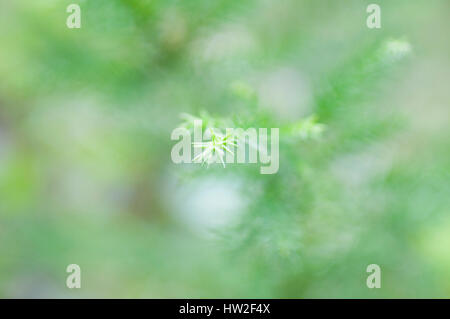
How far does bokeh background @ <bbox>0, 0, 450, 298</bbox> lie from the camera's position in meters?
0.84

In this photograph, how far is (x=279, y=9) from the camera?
143cm

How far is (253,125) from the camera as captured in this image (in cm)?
68

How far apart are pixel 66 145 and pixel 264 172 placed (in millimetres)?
1140

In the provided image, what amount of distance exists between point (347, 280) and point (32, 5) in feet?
2.88

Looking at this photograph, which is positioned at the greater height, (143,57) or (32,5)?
(32,5)

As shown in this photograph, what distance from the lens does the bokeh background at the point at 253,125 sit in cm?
84

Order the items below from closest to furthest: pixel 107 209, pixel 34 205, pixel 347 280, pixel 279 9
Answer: pixel 347 280 < pixel 279 9 < pixel 34 205 < pixel 107 209

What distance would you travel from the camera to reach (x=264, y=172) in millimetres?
828

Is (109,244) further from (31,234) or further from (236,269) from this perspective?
(236,269)

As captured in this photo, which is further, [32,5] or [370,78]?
[32,5]

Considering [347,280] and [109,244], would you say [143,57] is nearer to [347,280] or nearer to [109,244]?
[347,280]

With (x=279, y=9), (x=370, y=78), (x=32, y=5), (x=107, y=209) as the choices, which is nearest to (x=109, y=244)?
(x=107, y=209)
